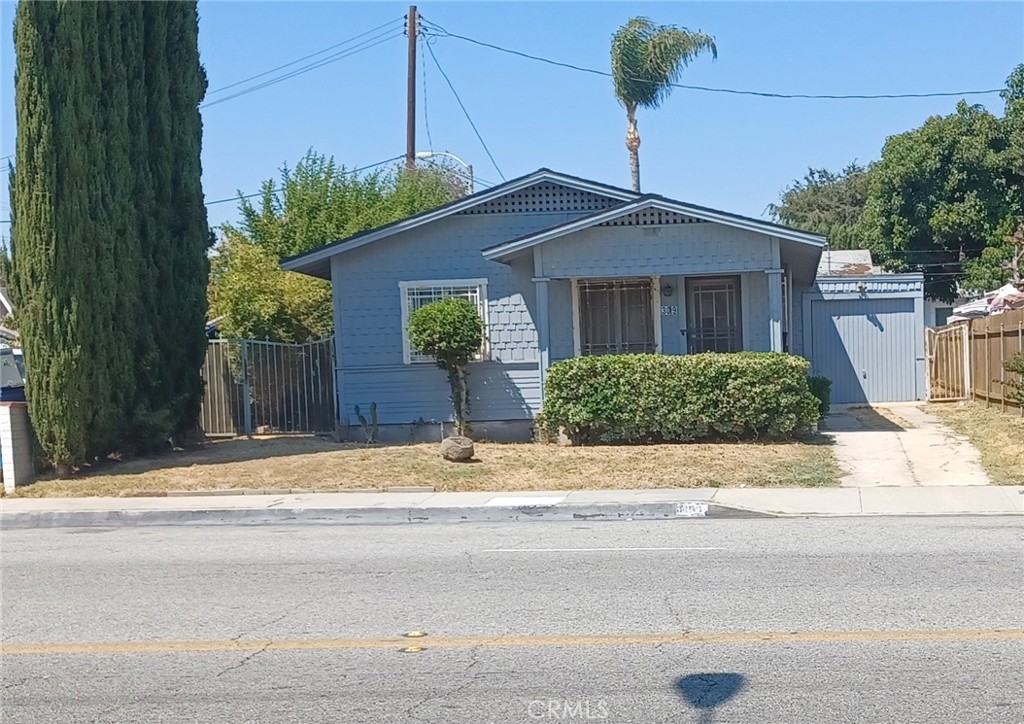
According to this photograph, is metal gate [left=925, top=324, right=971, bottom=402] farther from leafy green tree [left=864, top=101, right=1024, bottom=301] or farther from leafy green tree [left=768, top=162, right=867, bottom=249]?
leafy green tree [left=768, top=162, right=867, bottom=249]

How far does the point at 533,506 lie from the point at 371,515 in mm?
1908

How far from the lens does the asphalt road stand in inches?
221

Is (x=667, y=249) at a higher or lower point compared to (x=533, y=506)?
higher

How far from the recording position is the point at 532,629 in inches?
276

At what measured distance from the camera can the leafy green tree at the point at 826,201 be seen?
203 feet

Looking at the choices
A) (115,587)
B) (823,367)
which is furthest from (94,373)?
(823,367)

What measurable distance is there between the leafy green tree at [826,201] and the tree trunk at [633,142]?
25.0m

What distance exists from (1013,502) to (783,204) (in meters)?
55.7

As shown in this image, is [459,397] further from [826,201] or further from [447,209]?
[826,201]

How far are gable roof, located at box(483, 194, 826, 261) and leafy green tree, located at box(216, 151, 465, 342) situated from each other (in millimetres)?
6839

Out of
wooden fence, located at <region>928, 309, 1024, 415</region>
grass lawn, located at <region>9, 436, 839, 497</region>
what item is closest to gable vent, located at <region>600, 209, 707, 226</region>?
grass lawn, located at <region>9, 436, 839, 497</region>

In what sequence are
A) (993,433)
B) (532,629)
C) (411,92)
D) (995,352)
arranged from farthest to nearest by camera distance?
(411,92) → (995,352) → (993,433) → (532,629)

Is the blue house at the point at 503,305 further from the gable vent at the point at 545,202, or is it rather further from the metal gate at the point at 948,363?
the metal gate at the point at 948,363

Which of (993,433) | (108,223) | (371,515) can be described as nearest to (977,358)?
(993,433)
